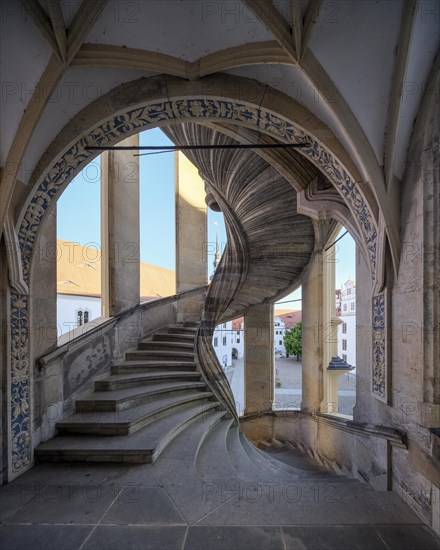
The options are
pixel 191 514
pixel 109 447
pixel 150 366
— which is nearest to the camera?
pixel 191 514

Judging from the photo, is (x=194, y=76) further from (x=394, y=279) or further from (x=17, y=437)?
(x=17, y=437)

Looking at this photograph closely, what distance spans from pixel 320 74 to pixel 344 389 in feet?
42.1

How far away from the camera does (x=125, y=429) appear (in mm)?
2230

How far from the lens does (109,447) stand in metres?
2.02

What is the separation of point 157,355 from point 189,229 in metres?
3.41

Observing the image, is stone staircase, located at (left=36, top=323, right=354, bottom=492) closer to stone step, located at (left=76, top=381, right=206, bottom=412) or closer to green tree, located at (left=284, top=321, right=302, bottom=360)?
stone step, located at (left=76, top=381, right=206, bottom=412)

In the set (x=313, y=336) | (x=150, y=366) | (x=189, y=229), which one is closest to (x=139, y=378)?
(x=150, y=366)

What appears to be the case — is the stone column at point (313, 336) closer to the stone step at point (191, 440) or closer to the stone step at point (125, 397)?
the stone step at point (191, 440)

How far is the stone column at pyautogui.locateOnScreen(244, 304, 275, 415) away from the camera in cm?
663

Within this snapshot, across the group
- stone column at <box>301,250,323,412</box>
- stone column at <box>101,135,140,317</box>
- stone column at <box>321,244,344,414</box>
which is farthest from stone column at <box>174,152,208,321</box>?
stone column at <box>321,244,344,414</box>

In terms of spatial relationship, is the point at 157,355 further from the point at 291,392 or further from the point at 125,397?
the point at 291,392

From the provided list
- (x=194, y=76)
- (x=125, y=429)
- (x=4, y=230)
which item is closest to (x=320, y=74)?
(x=194, y=76)

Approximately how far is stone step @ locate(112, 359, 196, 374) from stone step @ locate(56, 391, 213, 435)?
2.19 ft

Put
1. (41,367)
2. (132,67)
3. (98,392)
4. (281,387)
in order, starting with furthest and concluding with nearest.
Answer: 1. (281,387)
2. (98,392)
3. (41,367)
4. (132,67)
